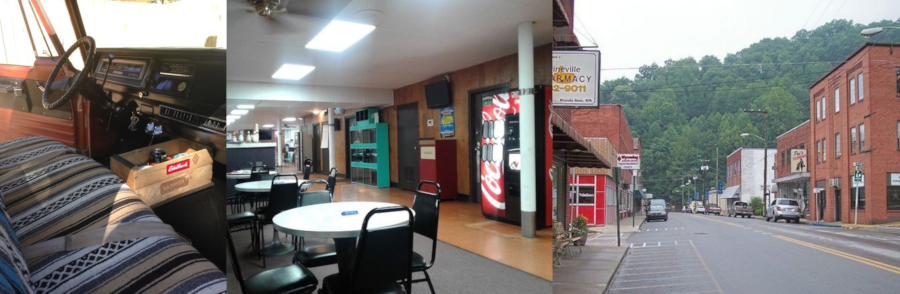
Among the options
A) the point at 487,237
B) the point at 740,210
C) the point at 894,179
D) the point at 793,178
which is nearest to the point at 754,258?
the point at 740,210

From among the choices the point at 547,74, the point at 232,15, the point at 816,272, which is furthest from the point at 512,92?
the point at 816,272

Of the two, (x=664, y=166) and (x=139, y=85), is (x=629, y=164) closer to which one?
(x=664, y=166)

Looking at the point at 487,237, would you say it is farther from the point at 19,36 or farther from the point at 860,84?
the point at 19,36

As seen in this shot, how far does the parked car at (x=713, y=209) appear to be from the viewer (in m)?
1.41

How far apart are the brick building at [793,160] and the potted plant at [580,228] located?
2.11 ft

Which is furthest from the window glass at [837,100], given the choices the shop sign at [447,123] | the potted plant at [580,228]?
the shop sign at [447,123]

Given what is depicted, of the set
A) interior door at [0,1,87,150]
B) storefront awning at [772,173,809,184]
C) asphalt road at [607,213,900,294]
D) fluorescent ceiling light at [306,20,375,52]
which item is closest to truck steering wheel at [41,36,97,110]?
interior door at [0,1,87,150]

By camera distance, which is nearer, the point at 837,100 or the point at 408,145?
the point at 837,100

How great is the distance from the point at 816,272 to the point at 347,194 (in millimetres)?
1582

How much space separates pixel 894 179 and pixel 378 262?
1812mm

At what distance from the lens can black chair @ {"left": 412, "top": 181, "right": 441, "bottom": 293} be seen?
1.63 metres

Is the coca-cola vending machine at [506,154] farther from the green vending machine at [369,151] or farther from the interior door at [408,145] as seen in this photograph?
the green vending machine at [369,151]

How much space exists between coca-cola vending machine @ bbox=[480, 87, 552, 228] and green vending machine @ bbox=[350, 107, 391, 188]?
15.8 inches

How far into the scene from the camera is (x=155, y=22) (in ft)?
2.88
